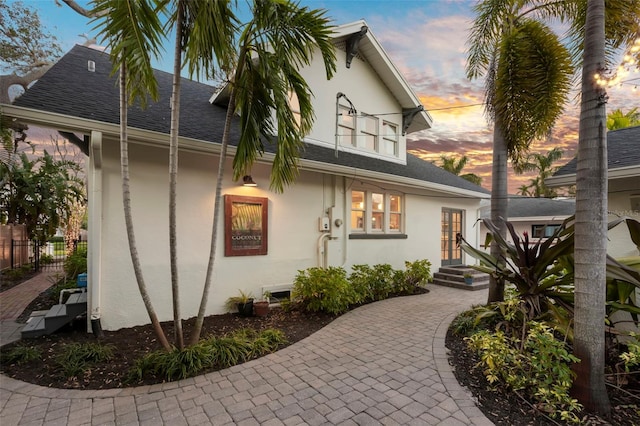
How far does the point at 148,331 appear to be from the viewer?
15.0 ft

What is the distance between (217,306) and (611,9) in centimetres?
798

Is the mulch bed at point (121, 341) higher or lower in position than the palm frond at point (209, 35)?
lower

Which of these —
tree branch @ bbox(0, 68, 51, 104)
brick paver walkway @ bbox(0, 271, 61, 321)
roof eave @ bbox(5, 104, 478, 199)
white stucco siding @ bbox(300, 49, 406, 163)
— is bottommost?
brick paver walkway @ bbox(0, 271, 61, 321)

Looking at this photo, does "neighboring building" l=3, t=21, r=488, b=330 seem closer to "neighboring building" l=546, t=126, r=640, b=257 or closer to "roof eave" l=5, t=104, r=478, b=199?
"roof eave" l=5, t=104, r=478, b=199

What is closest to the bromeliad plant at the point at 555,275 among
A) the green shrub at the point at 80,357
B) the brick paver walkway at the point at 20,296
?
the green shrub at the point at 80,357

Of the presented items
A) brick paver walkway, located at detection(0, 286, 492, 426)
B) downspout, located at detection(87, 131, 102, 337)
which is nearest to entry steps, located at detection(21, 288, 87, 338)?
downspout, located at detection(87, 131, 102, 337)

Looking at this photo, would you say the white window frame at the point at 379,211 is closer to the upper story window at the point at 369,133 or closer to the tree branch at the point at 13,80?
the upper story window at the point at 369,133

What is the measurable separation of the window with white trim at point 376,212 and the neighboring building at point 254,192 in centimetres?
3

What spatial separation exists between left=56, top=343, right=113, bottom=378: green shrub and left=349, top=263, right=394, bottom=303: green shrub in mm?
4458

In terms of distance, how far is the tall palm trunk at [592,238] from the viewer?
266 cm

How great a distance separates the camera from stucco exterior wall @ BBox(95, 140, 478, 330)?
15.0 ft

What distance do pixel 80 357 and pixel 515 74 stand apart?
753 cm

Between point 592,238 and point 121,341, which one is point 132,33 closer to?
point 121,341

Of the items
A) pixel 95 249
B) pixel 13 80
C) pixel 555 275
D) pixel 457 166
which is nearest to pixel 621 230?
pixel 555 275
